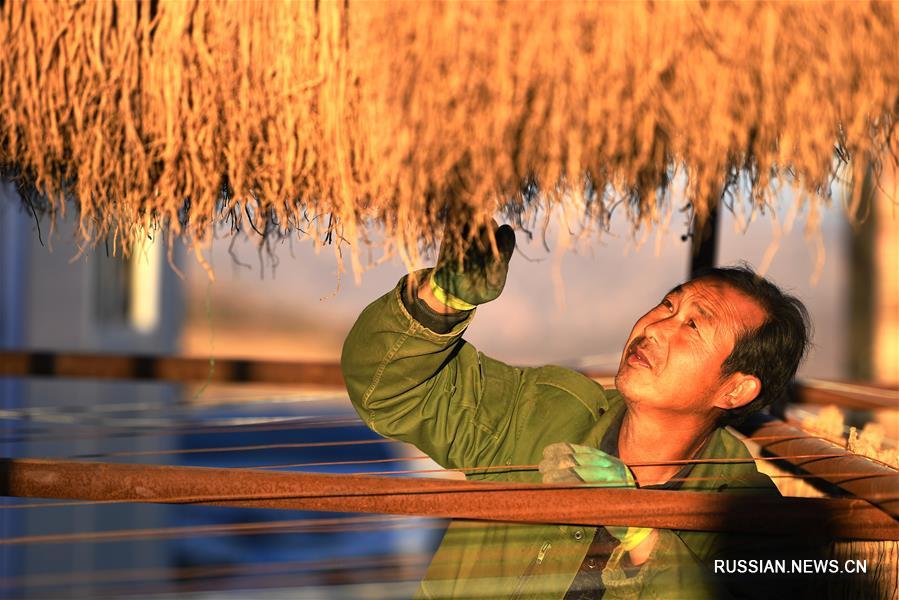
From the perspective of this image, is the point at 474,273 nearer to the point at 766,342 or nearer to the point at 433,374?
the point at 433,374

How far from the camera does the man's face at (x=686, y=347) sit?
1.64m

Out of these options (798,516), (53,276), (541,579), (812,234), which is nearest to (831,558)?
(798,516)

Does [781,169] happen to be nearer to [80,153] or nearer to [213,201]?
[213,201]

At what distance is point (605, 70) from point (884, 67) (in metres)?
0.33

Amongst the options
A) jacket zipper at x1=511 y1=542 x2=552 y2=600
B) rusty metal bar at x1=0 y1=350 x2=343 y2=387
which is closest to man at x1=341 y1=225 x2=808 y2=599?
jacket zipper at x1=511 y1=542 x2=552 y2=600

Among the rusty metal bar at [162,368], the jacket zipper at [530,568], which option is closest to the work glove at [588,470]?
the jacket zipper at [530,568]

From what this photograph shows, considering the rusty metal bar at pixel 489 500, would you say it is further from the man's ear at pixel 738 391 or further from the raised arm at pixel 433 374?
the man's ear at pixel 738 391

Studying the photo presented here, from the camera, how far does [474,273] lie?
1.41 m

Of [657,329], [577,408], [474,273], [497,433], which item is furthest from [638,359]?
[474,273]

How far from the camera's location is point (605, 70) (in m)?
1.05

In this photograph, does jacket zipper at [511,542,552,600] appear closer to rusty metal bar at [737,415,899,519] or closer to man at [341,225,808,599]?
man at [341,225,808,599]

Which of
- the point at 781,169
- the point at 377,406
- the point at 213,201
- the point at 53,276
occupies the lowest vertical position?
the point at 53,276

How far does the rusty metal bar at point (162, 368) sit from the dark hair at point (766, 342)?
1.29 metres

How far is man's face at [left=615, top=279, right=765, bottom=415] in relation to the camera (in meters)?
1.64
